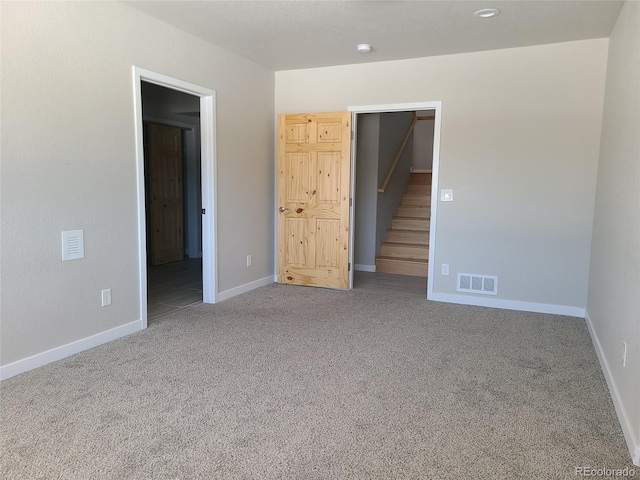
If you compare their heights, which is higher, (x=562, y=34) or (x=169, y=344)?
(x=562, y=34)

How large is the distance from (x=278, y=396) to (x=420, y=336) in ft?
4.82

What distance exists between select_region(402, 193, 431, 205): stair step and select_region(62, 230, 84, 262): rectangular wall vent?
5.20 m

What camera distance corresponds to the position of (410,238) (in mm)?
6621

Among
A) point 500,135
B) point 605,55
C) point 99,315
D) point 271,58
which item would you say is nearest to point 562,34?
point 605,55

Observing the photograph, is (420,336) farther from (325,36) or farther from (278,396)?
(325,36)

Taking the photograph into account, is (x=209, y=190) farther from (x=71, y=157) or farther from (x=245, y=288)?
(x=71, y=157)

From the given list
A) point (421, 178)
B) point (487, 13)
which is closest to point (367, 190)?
point (421, 178)

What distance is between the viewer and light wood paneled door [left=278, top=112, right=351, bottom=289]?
493 cm

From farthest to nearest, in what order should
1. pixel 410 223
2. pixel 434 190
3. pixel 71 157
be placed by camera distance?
pixel 410 223, pixel 434 190, pixel 71 157

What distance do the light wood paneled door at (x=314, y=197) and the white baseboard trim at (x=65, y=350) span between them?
210cm

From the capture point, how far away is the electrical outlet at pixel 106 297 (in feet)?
10.7

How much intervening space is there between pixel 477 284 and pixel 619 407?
2253 millimetres

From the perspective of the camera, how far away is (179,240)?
693 centimetres

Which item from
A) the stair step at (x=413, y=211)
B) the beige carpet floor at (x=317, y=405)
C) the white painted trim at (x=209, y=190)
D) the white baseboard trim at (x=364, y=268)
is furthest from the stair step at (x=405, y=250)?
the white painted trim at (x=209, y=190)
